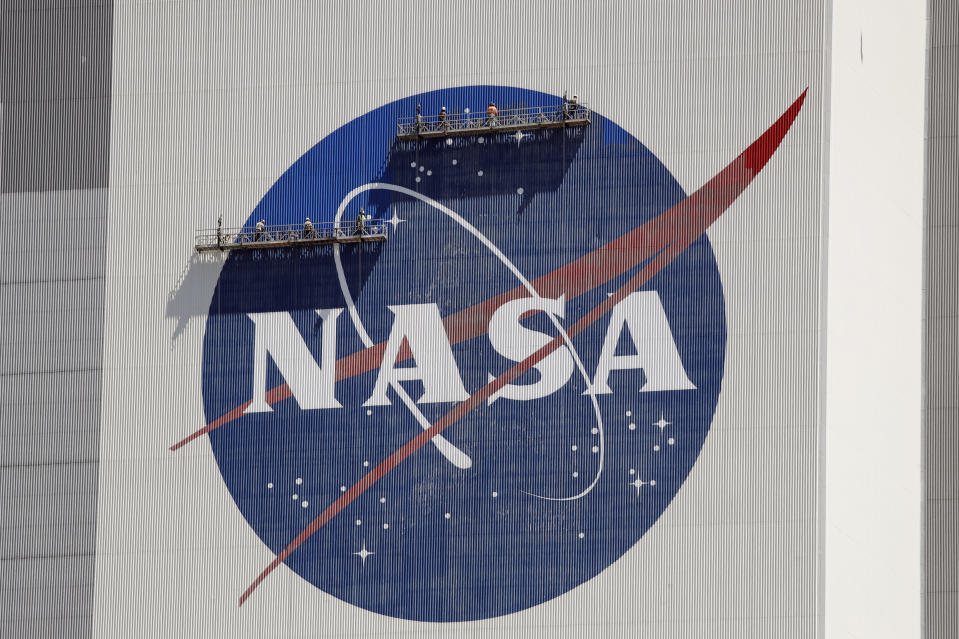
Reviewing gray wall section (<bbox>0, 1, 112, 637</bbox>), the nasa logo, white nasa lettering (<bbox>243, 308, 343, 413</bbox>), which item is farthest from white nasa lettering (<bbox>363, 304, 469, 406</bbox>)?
gray wall section (<bbox>0, 1, 112, 637</bbox>)

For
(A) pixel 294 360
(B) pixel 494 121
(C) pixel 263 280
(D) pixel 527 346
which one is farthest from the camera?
(C) pixel 263 280

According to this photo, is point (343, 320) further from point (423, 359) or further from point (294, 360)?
point (423, 359)

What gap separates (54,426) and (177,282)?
6563mm

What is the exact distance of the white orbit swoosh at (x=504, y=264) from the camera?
66375 mm

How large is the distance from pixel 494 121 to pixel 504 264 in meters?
4.85

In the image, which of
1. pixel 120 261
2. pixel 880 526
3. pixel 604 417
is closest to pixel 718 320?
pixel 604 417

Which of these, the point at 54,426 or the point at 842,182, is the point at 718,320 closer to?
the point at 842,182

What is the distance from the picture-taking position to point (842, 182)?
68250mm

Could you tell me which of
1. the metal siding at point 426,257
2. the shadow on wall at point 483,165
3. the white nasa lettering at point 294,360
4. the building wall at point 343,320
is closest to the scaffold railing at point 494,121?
the shadow on wall at point 483,165

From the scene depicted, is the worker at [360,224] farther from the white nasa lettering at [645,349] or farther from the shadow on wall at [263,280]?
the white nasa lettering at [645,349]

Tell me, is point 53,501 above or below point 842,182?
below

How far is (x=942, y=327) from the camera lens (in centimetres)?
7588

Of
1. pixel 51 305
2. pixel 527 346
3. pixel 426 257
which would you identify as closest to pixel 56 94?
pixel 51 305

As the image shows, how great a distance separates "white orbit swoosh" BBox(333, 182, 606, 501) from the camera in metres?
66.4
